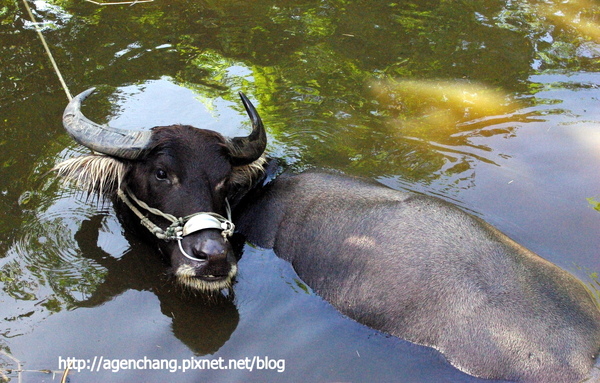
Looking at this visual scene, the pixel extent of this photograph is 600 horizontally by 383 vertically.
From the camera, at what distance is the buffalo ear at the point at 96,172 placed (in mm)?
4172

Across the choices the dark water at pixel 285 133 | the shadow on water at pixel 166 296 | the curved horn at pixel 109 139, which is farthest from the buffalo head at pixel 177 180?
the dark water at pixel 285 133

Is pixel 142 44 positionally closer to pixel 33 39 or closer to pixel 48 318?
pixel 33 39

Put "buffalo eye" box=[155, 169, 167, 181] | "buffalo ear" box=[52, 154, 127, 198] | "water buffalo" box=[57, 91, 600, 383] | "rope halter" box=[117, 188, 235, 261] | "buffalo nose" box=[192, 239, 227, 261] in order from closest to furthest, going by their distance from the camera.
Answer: "water buffalo" box=[57, 91, 600, 383] → "buffalo nose" box=[192, 239, 227, 261] → "rope halter" box=[117, 188, 235, 261] → "buffalo eye" box=[155, 169, 167, 181] → "buffalo ear" box=[52, 154, 127, 198]

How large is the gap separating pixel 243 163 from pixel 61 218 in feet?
5.91

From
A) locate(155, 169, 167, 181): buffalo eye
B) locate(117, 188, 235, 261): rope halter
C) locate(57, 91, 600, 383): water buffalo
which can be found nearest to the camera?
locate(57, 91, 600, 383): water buffalo

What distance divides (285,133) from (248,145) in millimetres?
1866

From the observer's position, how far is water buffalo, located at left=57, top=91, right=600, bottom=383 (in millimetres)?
3082

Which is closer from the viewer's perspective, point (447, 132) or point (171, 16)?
point (447, 132)

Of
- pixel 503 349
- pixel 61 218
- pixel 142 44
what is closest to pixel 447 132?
pixel 503 349

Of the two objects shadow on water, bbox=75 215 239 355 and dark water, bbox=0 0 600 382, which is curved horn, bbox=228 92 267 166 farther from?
shadow on water, bbox=75 215 239 355

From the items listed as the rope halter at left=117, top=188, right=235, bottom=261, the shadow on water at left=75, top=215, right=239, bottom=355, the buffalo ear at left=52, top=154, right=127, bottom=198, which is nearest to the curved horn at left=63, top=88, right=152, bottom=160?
the buffalo ear at left=52, top=154, right=127, bottom=198

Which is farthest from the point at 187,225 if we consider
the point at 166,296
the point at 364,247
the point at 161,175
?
the point at 364,247

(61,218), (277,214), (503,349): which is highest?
(503,349)

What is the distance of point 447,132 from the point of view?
238 inches
